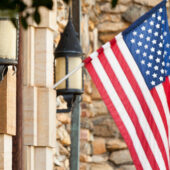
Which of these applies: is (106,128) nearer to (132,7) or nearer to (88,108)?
(88,108)

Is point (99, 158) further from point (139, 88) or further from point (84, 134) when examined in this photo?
point (139, 88)

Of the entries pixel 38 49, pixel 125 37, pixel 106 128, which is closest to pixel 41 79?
pixel 38 49

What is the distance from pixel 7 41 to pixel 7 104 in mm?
959

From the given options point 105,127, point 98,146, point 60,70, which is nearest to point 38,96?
point 60,70

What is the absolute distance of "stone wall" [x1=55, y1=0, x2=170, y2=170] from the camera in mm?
10289

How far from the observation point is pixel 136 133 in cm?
707

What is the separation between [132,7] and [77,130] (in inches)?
157

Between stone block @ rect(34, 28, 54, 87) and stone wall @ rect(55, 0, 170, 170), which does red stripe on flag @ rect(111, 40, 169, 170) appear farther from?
stone wall @ rect(55, 0, 170, 170)

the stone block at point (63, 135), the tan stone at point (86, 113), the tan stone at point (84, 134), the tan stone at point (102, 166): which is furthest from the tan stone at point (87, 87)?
the stone block at point (63, 135)

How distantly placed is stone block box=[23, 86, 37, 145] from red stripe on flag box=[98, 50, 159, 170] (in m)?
0.70

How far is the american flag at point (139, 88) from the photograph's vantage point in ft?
23.2

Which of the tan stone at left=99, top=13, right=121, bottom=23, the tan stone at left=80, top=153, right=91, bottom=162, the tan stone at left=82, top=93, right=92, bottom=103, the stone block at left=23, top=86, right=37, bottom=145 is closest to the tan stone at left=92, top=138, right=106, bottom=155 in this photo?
the tan stone at left=80, top=153, right=91, bottom=162

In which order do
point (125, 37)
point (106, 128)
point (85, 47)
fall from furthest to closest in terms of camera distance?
point (106, 128), point (85, 47), point (125, 37)

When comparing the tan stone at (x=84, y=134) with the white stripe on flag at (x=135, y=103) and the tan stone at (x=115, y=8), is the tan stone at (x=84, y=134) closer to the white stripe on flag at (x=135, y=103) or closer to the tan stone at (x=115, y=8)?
the tan stone at (x=115, y=8)
